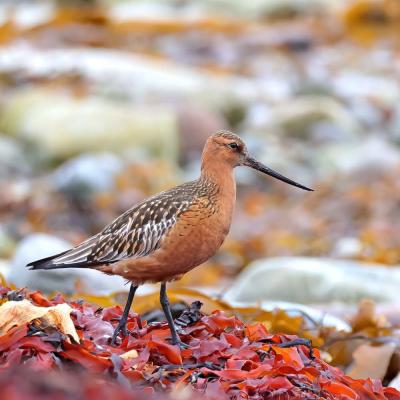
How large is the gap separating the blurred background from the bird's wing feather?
5.32 feet

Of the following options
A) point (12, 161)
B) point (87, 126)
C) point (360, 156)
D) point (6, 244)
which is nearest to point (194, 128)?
point (87, 126)

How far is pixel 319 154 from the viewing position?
522 inches

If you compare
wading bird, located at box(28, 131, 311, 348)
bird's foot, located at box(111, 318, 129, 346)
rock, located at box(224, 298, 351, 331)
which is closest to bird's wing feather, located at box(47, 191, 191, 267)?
wading bird, located at box(28, 131, 311, 348)

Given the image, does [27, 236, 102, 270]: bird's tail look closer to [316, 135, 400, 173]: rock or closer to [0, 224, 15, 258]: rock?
[0, 224, 15, 258]: rock

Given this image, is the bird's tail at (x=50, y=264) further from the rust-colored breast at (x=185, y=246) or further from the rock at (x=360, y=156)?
the rock at (x=360, y=156)

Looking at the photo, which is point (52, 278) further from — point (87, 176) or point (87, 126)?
point (87, 126)

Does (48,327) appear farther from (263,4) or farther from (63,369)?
(263,4)

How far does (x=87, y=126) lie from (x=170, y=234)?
27.8 feet

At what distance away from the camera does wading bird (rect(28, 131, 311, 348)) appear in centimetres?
372

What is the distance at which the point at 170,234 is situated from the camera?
12.3ft

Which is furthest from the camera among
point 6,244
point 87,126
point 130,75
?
point 130,75

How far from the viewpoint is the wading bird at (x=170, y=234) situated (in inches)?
147

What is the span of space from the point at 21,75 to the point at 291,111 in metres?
3.96

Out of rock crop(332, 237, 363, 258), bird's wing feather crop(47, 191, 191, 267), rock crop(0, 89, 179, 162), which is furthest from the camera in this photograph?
rock crop(0, 89, 179, 162)
